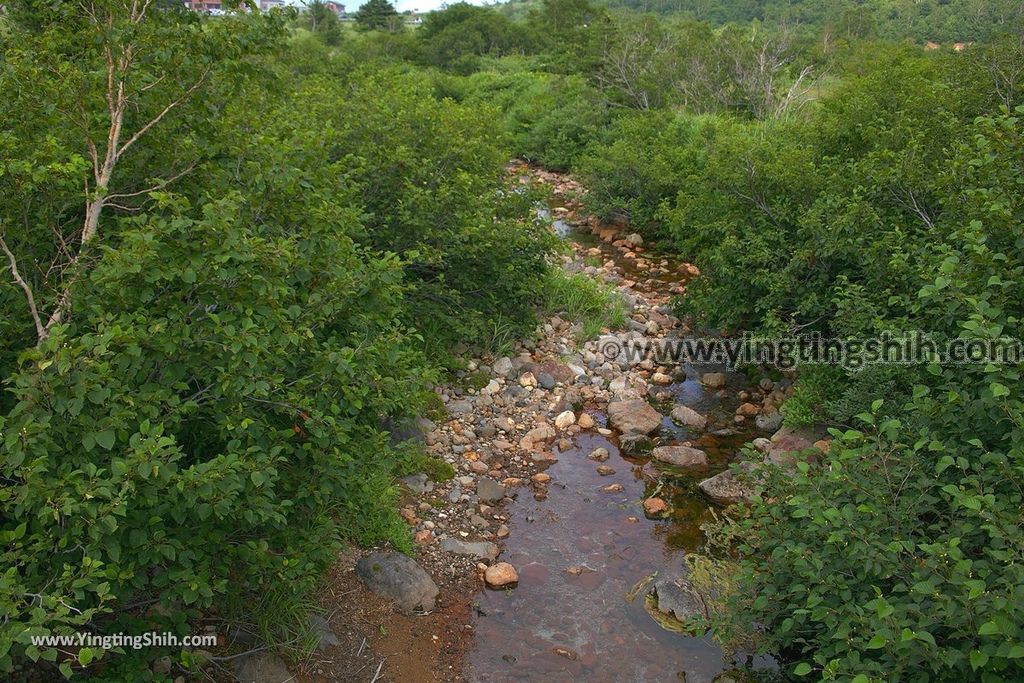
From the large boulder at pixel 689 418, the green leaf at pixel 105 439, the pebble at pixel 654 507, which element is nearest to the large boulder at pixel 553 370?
the large boulder at pixel 689 418

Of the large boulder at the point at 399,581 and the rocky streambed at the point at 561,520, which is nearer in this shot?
the rocky streambed at the point at 561,520

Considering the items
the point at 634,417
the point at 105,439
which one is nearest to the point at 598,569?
the point at 634,417

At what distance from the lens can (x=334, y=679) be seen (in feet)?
14.0

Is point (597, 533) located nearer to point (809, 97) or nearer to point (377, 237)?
point (377, 237)

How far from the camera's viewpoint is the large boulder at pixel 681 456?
275 inches

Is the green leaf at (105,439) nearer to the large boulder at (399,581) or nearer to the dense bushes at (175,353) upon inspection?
the dense bushes at (175,353)

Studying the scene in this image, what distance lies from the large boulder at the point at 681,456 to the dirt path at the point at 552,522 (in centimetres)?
4

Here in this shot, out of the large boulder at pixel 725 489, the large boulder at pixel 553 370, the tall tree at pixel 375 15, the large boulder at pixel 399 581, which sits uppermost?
the tall tree at pixel 375 15

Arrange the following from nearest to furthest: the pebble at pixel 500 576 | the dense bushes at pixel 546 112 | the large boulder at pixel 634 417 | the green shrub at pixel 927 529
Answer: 1. the green shrub at pixel 927 529
2. the pebble at pixel 500 576
3. the large boulder at pixel 634 417
4. the dense bushes at pixel 546 112

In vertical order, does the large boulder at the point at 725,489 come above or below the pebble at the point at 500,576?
below

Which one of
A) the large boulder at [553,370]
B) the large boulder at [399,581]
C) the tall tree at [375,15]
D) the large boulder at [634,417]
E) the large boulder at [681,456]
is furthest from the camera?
the tall tree at [375,15]

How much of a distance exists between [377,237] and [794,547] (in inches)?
200

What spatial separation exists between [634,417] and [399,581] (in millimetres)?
3336

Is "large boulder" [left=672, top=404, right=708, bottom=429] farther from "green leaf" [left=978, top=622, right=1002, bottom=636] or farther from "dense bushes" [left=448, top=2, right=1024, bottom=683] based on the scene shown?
"green leaf" [left=978, top=622, right=1002, bottom=636]
